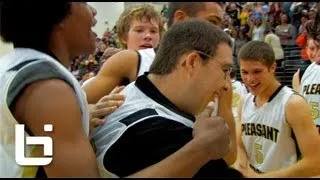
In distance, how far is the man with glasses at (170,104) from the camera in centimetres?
114

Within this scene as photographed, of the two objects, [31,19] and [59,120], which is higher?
[31,19]

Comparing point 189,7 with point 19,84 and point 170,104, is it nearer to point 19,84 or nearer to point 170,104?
point 170,104

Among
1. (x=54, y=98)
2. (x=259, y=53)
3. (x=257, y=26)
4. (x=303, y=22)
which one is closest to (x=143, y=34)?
(x=259, y=53)

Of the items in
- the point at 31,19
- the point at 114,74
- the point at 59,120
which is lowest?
the point at 114,74

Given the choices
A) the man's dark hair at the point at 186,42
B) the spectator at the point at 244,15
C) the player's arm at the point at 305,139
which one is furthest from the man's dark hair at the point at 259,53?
the spectator at the point at 244,15

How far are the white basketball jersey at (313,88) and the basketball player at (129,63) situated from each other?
1306 millimetres

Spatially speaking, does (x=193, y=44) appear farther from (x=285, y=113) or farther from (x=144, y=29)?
(x=285, y=113)

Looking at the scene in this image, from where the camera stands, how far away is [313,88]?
3.15 m

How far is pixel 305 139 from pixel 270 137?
9.7 inches

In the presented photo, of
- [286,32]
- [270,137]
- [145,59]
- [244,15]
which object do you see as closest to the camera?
[145,59]

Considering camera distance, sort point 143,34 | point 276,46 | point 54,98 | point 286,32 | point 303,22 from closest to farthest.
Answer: point 54,98
point 143,34
point 276,46
point 303,22
point 286,32

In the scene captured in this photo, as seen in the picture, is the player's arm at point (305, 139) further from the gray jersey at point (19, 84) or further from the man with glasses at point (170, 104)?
the gray jersey at point (19, 84)

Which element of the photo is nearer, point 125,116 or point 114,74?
point 125,116

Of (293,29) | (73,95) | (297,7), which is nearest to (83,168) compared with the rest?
(73,95)
